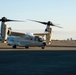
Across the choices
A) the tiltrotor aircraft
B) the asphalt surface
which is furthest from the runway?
the tiltrotor aircraft

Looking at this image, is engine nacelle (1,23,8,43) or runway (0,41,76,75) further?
engine nacelle (1,23,8,43)

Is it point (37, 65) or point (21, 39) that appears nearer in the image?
point (37, 65)

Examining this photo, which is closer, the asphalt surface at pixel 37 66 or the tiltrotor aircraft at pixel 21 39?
the asphalt surface at pixel 37 66

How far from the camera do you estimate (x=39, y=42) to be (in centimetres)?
5700

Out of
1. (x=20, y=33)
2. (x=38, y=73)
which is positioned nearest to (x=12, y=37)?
(x=20, y=33)

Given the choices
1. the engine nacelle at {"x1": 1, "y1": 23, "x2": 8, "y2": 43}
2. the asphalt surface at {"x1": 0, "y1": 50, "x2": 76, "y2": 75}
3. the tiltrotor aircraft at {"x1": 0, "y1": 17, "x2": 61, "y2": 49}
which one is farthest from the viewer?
the tiltrotor aircraft at {"x1": 0, "y1": 17, "x2": 61, "y2": 49}

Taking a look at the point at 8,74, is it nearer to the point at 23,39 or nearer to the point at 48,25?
the point at 23,39

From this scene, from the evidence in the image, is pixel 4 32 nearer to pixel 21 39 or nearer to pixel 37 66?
pixel 21 39

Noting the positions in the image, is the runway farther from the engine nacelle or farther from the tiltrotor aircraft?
the tiltrotor aircraft

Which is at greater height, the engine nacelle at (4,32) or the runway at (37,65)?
the engine nacelle at (4,32)

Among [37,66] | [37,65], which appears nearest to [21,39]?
[37,65]

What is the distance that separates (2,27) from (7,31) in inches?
42.8

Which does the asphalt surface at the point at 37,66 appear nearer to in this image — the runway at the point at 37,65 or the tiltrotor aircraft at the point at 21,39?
the runway at the point at 37,65

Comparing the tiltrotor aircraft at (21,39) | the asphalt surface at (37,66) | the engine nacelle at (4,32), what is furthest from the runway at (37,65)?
the tiltrotor aircraft at (21,39)
